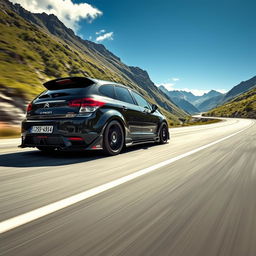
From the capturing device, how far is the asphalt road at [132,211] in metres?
1.60

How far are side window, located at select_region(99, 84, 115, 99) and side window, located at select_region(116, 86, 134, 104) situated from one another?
19 cm

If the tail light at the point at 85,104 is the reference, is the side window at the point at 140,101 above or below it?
above

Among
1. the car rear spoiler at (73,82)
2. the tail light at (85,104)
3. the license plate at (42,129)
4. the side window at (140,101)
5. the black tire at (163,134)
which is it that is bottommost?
the black tire at (163,134)

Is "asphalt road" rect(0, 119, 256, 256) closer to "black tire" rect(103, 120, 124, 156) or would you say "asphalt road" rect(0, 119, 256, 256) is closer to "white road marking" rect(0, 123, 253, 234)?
"white road marking" rect(0, 123, 253, 234)

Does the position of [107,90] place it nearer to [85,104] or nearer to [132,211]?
[85,104]

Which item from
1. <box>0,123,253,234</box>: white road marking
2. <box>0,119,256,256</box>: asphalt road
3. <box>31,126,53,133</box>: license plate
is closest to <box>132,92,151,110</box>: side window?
<box>31,126,53,133</box>: license plate

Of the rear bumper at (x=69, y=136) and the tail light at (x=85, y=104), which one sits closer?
the rear bumper at (x=69, y=136)

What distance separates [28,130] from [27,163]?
89 centimetres

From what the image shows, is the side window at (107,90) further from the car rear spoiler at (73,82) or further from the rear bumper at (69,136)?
the rear bumper at (69,136)

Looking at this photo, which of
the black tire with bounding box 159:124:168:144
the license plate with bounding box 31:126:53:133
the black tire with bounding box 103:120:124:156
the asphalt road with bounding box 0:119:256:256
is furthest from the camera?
the black tire with bounding box 159:124:168:144

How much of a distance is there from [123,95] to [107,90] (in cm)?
70

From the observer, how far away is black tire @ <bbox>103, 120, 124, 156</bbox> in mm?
5277

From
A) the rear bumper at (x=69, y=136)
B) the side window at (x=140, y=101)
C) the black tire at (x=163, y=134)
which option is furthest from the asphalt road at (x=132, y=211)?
the black tire at (x=163, y=134)

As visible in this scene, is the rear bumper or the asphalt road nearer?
the asphalt road
